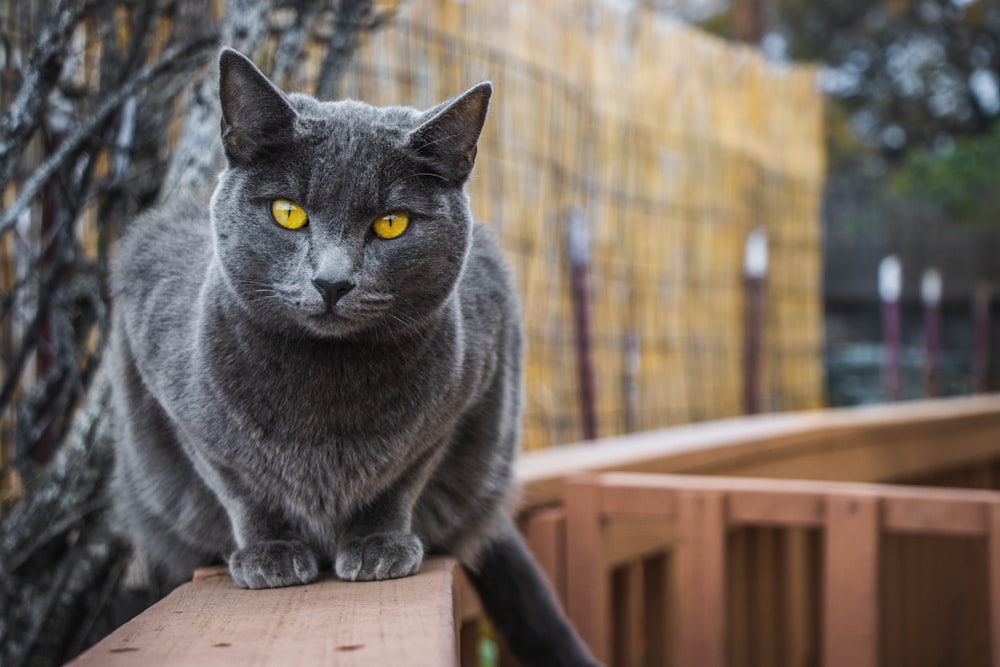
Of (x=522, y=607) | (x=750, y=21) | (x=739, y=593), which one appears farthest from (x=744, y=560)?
(x=750, y=21)

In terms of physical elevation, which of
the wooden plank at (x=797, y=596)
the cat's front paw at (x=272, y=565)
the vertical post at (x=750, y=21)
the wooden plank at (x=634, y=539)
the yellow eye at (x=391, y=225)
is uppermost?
the vertical post at (x=750, y=21)

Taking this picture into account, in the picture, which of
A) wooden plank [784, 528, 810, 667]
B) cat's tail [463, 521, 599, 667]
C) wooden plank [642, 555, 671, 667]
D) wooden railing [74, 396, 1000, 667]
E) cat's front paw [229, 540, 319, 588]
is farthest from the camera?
wooden plank [784, 528, 810, 667]

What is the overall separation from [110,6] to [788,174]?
3936mm

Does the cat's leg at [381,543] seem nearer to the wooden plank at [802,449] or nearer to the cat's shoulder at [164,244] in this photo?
the cat's shoulder at [164,244]

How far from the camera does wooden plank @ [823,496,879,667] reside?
1.66 meters

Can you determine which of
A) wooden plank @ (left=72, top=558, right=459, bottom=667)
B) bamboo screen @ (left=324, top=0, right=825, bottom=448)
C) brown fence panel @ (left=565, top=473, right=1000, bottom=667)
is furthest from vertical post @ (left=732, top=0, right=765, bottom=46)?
wooden plank @ (left=72, top=558, right=459, bottom=667)

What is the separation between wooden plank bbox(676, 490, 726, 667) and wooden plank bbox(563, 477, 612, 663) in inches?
5.9

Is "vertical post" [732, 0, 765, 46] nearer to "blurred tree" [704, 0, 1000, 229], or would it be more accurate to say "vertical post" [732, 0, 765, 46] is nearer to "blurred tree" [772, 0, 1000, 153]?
"blurred tree" [704, 0, 1000, 229]

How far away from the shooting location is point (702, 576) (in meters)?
1.75

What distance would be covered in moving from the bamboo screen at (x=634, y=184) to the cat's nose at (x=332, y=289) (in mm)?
1204

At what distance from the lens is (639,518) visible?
1841 millimetres

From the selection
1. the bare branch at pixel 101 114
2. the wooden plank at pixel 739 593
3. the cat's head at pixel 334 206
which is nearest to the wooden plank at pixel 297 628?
the cat's head at pixel 334 206

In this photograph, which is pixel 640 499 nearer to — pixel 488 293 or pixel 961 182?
pixel 488 293

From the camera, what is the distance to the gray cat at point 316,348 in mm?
1055
